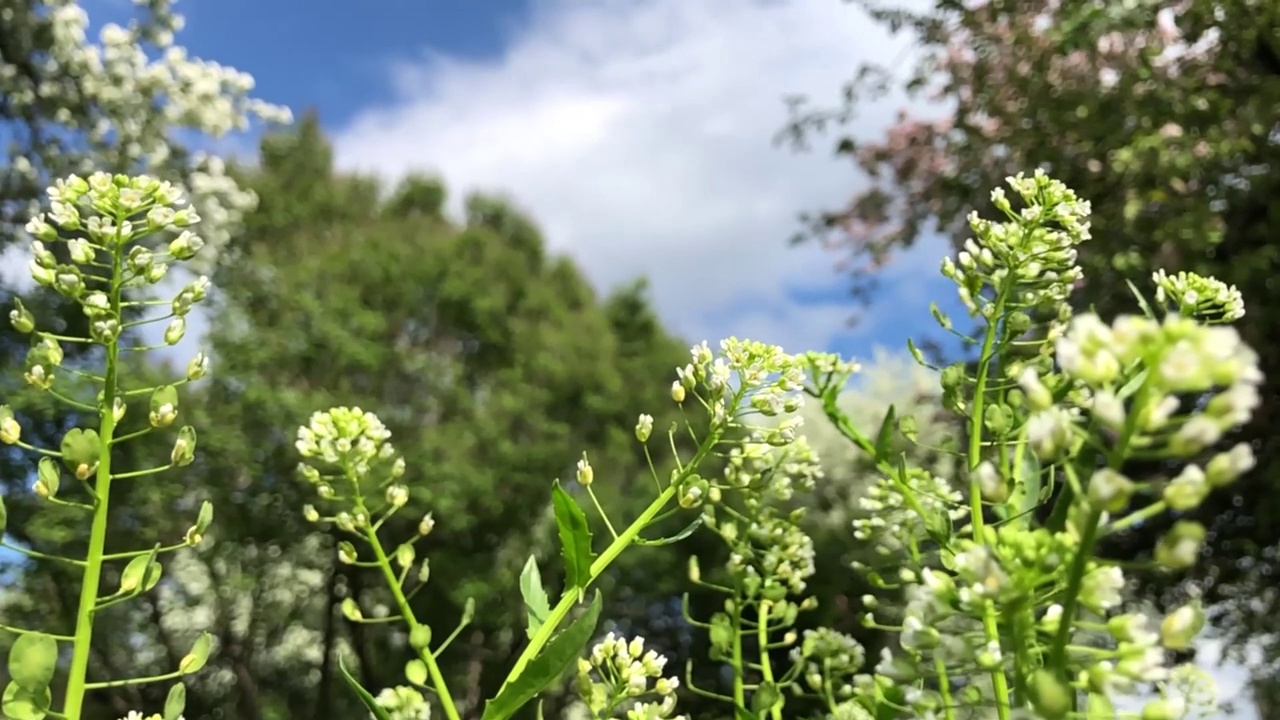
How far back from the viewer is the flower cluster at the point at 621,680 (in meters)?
0.94

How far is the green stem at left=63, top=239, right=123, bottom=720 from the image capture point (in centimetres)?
76

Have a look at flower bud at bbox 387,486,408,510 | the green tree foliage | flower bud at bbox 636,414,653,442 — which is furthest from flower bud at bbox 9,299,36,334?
the green tree foliage

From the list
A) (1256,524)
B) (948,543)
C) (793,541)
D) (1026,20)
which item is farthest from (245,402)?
(948,543)

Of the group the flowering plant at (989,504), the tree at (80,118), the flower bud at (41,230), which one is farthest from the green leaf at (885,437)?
the tree at (80,118)

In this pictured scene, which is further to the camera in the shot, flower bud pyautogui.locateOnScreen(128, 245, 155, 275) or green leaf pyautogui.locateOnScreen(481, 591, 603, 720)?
flower bud pyautogui.locateOnScreen(128, 245, 155, 275)

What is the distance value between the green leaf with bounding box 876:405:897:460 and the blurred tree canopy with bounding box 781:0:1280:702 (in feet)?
11.7

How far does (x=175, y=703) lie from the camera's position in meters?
0.76

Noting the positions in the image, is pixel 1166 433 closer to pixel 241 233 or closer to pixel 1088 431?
pixel 1088 431

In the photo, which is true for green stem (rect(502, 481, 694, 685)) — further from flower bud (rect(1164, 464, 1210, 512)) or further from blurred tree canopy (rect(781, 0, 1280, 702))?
blurred tree canopy (rect(781, 0, 1280, 702))

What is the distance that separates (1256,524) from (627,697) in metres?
4.76

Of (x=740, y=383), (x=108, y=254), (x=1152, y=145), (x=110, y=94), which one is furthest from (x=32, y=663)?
(x=110, y=94)

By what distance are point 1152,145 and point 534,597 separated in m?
4.19

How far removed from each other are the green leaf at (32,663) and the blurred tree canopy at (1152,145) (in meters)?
4.03

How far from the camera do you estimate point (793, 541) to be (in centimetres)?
141
